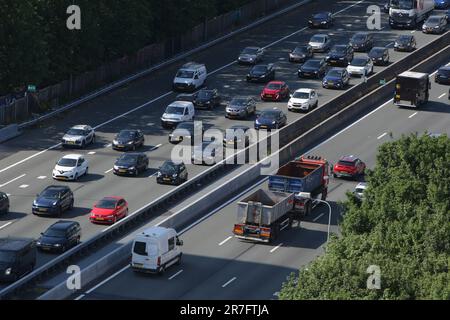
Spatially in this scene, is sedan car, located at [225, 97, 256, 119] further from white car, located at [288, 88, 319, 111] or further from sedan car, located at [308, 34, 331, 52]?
sedan car, located at [308, 34, 331, 52]

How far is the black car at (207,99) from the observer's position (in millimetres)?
104188

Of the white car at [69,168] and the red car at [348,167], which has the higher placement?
the white car at [69,168]

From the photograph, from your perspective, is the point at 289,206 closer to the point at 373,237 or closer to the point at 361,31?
the point at 373,237

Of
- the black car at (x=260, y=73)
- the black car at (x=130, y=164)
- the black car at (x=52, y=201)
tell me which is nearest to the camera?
the black car at (x=52, y=201)

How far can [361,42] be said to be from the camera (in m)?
123

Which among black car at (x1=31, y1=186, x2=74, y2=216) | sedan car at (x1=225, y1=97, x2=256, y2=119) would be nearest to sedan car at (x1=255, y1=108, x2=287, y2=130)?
sedan car at (x1=225, y1=97, x2=256, y2=119)

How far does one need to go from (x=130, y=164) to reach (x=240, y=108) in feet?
55.6

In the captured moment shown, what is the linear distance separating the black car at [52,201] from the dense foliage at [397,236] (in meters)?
19.1

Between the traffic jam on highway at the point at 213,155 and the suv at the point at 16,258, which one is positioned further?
the traffic jam on highway at the point at 213,155

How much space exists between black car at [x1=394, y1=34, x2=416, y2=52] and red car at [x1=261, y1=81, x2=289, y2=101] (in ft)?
57.8

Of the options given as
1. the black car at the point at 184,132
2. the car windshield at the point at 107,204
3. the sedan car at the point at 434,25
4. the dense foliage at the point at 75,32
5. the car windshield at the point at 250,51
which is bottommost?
the black car at the point at 184,132

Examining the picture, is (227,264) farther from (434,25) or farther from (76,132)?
(434,25)

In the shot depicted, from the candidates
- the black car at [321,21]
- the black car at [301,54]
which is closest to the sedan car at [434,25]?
the black car at [321,21]

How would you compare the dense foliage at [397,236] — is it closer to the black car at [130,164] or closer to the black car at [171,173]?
the black car at [171,173]
